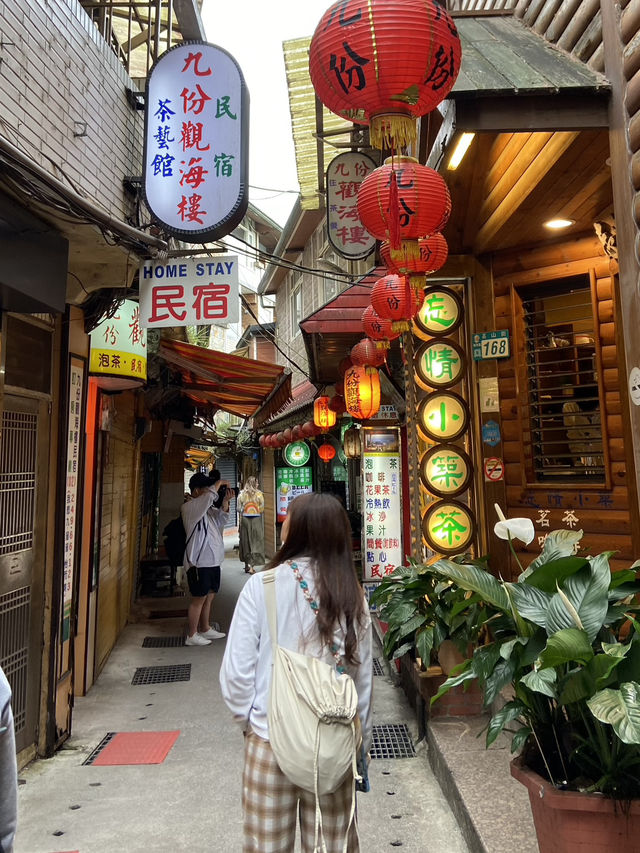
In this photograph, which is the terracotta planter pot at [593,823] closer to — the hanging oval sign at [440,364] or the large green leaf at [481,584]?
the large green leaf at [481,584]

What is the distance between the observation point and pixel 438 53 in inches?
125

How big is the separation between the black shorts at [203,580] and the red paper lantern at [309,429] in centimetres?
533

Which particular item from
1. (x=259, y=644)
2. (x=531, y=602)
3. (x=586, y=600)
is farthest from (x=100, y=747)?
(x=586, y=600)

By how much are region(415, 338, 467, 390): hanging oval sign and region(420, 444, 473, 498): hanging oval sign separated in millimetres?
692

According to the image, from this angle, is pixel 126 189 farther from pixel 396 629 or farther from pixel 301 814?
pixel 301 814

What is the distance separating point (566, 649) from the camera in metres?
2.21

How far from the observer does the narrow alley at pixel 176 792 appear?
3803 millimetres

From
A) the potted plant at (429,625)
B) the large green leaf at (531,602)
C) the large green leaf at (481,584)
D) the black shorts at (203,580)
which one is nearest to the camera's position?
the large green leaf at (531,602)

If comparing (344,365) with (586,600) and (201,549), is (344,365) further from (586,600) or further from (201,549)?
(586,600)

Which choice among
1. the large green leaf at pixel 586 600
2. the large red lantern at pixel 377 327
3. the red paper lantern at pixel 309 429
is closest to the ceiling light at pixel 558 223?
the large red lantern at pixel 377 327

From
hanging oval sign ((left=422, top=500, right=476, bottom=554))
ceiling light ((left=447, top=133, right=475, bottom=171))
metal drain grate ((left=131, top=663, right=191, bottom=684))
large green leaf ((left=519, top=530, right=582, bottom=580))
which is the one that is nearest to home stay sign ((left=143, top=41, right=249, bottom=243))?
ceiling light ((left=447, top=133, right=475, bottom=171))

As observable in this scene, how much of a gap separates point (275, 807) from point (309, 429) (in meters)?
11.5

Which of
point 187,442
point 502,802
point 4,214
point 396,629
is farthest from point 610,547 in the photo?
point 187,442

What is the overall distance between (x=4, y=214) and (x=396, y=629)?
415 cm
